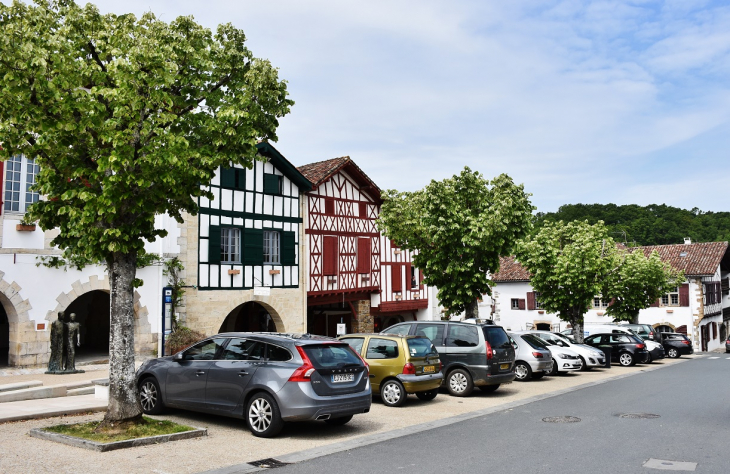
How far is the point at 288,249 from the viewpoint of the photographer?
2508 centimetres

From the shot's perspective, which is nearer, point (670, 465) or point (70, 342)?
point (670, 465)

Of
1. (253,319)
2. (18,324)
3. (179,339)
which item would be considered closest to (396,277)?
(253,319)

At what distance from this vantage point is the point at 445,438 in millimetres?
9570

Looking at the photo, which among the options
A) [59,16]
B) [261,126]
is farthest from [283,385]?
[59,16]

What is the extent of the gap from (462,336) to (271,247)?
37.9ft

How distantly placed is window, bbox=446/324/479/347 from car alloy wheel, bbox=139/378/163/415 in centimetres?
691

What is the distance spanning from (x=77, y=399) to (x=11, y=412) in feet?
6.07

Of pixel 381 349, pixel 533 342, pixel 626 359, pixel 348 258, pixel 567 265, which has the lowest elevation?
pixel 626 359

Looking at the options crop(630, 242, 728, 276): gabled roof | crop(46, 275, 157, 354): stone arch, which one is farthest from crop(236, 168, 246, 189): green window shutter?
crop(630, 242, 728, 276): gabled roof

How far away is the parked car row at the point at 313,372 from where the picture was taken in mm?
9266

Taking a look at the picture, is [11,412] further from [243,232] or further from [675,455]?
[243,232]

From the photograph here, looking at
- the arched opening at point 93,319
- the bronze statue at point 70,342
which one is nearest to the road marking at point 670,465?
the bronze statue at point 70,342

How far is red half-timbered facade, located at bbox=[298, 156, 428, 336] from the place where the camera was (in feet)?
87.4

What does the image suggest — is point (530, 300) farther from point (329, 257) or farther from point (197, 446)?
point (197, 446)
